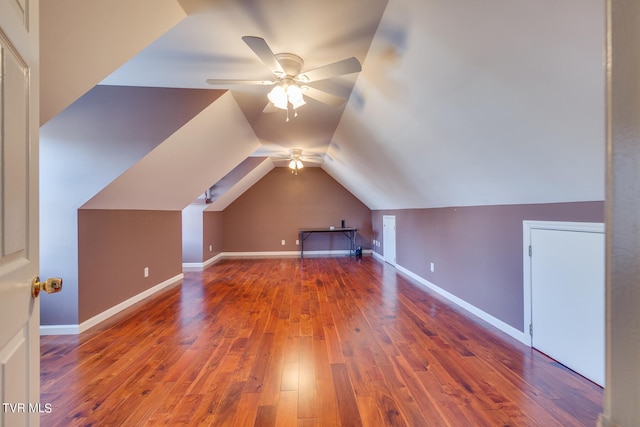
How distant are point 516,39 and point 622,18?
127cm

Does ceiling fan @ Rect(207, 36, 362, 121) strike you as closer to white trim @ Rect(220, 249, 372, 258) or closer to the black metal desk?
the black metal desk

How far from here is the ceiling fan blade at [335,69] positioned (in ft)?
5.57

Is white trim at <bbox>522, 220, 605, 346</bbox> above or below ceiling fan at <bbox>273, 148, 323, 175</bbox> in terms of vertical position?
below

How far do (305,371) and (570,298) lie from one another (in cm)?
196

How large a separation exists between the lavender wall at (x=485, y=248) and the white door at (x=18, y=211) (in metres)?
2.75

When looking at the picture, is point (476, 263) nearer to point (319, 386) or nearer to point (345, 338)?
point (345, 338)

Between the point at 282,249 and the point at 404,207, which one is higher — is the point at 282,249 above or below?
below

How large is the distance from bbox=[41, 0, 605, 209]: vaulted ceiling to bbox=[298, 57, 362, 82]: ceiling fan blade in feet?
0.72

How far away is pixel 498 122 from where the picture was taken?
181 cm

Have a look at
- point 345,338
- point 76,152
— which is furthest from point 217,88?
point 345,338

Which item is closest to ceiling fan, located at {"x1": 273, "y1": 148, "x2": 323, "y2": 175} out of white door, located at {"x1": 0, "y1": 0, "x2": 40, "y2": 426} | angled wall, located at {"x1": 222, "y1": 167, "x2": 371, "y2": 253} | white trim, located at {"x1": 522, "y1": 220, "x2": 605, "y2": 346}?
angled wall, located at {"x1": 222, "y1": 167, "x2": 371, "y2": 253}

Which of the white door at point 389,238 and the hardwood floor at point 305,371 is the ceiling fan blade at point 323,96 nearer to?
the hardwood floor at point 305,371

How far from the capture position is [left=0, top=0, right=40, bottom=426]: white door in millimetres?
674

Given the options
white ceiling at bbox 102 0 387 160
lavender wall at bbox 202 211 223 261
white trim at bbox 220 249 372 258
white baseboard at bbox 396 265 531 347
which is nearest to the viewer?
white ceiling at bbox 102 0 387 160
